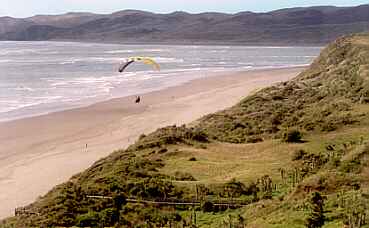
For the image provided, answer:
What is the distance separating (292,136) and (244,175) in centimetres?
529

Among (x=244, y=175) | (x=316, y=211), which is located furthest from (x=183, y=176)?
(x=316, y=211)

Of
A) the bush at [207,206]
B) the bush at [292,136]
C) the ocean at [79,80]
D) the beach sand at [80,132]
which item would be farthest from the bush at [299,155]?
the ocean at [79,80]

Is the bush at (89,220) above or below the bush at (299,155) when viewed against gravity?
below

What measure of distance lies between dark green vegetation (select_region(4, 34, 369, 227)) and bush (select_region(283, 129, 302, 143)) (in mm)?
38

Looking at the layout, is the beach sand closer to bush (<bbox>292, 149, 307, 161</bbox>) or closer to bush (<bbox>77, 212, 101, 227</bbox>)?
bush (<bbox>77, 212, 101, 227</bbox>)

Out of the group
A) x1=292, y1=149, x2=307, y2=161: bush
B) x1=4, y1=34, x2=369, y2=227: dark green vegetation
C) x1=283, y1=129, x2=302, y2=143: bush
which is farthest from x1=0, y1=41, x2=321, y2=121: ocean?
x1=292, y1=149, x2=307, y2=161: bush

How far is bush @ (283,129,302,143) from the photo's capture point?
24094mm

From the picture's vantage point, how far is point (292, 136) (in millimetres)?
24125

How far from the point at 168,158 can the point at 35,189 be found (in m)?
5.76

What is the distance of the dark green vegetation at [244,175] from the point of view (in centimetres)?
1406

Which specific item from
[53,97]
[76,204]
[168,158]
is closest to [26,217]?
[76,204]

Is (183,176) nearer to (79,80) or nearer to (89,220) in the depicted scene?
(89,220)

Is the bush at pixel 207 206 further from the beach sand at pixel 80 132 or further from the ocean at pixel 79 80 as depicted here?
the ocean at pixel 79 80

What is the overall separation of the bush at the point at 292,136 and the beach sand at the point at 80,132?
9.19 meters
